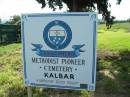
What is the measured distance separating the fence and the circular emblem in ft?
67.8

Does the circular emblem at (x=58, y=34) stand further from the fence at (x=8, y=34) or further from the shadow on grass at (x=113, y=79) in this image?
the fence at (x=8, y=34)

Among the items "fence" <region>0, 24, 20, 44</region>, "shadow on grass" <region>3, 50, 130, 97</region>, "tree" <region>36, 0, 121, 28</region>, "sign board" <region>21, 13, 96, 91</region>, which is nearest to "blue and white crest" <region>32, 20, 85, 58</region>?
"sign board" <region>21, 13, 96, 91</region>

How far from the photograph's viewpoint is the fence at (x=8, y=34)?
85.0 feet

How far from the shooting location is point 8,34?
2644cm

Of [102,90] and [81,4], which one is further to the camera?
[81,4]

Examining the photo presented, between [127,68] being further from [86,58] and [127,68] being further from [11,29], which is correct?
[11,29]

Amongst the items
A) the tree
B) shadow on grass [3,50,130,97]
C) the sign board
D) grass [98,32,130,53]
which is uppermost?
the tree

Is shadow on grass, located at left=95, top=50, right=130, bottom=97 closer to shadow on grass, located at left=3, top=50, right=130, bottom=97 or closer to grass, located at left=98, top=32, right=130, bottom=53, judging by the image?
shadow on grass, located at left=3, top=50, right=130, bottom=97

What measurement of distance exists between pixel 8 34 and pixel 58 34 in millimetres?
21811

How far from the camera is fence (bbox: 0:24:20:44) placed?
2592cm

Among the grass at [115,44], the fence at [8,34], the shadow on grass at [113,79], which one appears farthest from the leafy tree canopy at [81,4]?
the fence at [8,34]

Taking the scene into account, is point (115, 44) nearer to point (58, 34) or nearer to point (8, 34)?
point (8, 34)

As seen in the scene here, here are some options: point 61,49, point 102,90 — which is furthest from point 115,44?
point 61,49

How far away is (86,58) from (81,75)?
25cm
